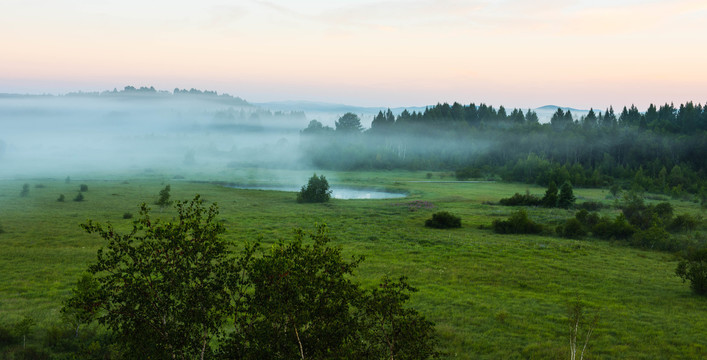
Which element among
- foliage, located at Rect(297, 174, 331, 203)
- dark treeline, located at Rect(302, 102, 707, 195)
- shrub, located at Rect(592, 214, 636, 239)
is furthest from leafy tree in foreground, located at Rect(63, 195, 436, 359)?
dark treeline, located at Rect(302, 102, 707, 195)

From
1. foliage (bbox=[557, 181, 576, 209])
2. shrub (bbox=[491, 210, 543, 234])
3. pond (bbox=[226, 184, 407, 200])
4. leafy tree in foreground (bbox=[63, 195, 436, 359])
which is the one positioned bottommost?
pond (bbox=[226, 184, 407, 200])

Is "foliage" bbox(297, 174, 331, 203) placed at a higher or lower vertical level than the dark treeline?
lower

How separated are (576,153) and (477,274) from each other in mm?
132972

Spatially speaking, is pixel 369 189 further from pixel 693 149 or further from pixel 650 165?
pixel 693 149

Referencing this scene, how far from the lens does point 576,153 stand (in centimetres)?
14738

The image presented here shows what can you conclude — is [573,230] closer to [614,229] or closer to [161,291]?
[614,229]

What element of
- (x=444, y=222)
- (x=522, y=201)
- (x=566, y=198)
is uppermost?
(x=566, y=198)

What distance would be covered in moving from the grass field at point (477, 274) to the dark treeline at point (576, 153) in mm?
66327

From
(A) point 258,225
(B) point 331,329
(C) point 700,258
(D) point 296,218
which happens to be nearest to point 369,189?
(D) point 296,218

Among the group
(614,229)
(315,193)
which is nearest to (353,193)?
(315,193)

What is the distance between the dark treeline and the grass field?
66.3 meters

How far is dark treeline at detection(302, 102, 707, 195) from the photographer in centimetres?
12038

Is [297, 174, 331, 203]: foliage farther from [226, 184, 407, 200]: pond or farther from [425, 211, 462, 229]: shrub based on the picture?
[425, 211, 462, 229]: shrub

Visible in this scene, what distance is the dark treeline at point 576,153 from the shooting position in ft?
395
